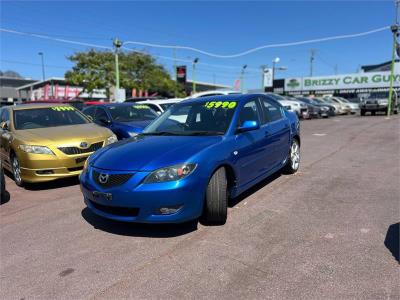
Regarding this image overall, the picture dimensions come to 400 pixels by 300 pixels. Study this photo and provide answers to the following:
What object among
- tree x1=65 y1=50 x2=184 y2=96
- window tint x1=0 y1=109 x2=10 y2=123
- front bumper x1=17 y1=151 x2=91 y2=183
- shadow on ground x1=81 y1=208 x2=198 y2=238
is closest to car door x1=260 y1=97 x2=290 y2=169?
shadow on ground x1=81 y1=208 x2=198 y2=238

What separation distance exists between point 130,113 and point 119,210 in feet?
20.1

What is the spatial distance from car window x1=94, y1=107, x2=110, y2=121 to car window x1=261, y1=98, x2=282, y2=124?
4730 mm

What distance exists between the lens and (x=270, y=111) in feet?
20.7

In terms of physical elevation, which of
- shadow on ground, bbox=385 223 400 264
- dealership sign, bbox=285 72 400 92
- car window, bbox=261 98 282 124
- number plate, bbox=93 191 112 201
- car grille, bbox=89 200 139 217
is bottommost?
shadow on ground, bbox=385 223 400 264

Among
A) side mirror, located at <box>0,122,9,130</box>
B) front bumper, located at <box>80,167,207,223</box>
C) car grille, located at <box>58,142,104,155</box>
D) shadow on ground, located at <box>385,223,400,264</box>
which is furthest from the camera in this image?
side mirror, located at <box>0,122,9,130</box>

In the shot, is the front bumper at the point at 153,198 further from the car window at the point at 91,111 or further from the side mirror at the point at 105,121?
the car window at the point at 91,111

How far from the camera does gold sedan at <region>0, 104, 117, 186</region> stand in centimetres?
655

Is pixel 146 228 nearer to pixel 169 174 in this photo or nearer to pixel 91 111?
pixel 169 174

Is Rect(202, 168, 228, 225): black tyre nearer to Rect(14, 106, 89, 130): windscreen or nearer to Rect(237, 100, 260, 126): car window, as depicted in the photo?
Rect(237, 100, 260, 126): car window

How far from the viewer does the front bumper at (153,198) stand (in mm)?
3979

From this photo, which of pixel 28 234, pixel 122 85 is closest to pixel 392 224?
pixel 28 234

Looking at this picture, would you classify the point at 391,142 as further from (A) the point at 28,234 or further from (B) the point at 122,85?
(B) the point at 122,85

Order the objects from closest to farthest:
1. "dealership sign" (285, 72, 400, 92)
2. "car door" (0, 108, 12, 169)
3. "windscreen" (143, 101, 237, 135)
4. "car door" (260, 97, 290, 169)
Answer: "windscreen" (143, 101, 237, 135) → "car door" (260, 97, 290, 169) → "car door" (0, 108, 12, 169) → "dealership sign" (285, 72, 400, 92)

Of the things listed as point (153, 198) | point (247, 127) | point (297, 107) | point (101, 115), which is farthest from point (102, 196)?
point (297, 107)
